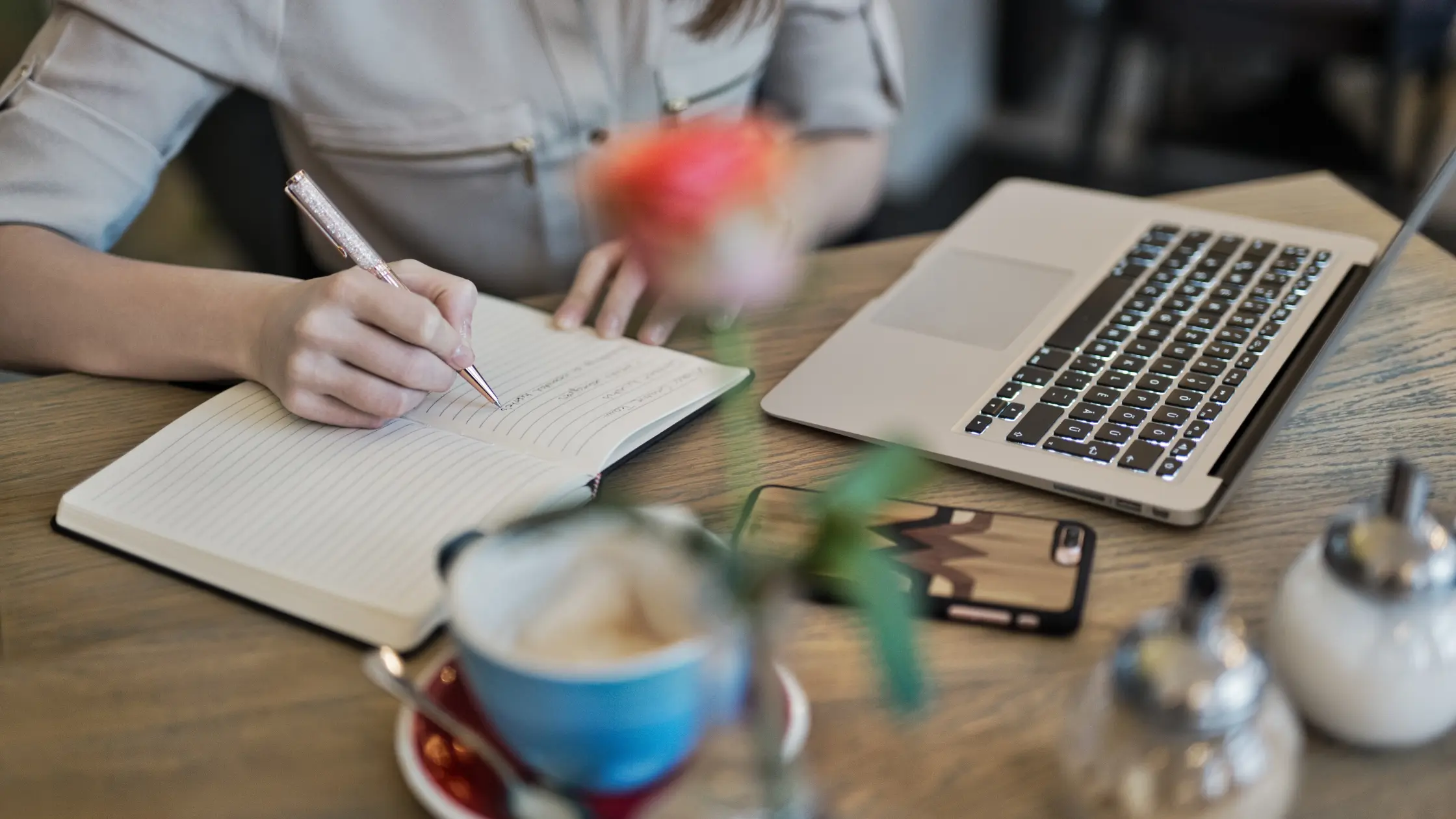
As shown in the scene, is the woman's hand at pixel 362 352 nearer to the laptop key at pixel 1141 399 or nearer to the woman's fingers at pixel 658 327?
the woman's fingers at pixel 658 327

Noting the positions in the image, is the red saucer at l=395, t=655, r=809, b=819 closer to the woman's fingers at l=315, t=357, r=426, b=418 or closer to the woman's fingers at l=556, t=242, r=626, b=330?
the woman's fingers at l=315, t=357, r=426, b=418

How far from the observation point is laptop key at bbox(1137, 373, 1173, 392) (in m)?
0.67

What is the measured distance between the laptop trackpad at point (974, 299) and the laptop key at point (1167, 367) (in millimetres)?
74

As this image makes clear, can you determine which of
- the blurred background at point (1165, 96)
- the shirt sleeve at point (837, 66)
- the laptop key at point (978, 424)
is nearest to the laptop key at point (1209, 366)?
the laptop key at point (978, 424)

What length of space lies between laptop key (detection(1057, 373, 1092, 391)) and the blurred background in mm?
1376

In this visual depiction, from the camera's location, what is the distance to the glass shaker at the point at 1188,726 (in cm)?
38

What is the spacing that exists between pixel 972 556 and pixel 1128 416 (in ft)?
0.48

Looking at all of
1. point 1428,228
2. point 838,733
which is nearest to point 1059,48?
point 1428,228

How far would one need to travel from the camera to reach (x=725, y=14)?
91 cm

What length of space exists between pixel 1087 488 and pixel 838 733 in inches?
7.6

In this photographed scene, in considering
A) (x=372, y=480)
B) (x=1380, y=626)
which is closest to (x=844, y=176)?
(x=372, y=480)

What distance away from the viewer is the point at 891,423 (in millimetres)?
669

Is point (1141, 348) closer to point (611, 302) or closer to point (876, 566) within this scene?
point (611, 302)

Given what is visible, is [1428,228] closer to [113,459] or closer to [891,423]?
[891,423]
